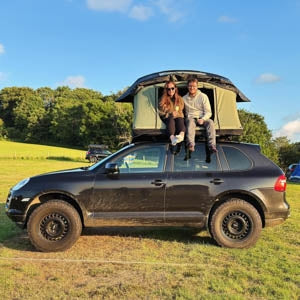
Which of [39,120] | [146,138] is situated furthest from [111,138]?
[146,138]

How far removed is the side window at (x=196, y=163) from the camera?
5.42 m

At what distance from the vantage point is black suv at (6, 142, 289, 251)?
16.9 feet

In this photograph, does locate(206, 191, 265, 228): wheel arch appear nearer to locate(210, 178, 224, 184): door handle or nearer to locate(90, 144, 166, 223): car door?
locate(210, 178, 224, 184): door handle

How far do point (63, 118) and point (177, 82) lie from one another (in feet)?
243

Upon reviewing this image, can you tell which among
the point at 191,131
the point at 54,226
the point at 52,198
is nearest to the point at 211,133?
the point at 191,131

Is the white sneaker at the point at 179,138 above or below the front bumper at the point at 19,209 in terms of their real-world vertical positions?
above

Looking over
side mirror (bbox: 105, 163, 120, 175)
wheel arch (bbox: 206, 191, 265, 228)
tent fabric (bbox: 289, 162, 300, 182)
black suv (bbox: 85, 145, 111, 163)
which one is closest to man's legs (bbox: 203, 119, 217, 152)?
wheel arch (bbox: 206, 191, 265, 228)

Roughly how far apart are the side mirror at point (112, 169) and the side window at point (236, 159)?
1854 millimetres

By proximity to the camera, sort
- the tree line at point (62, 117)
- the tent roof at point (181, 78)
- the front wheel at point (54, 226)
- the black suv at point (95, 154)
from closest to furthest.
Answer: the front wheel at point (54, 226), the tent roof at point (181, 78), the black suv at point (95, 154), the tree line at point (62, 117)

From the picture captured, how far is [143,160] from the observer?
5.48 m

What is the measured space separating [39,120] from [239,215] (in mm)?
80140

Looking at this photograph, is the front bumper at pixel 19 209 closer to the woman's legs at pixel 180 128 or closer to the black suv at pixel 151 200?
the black suv at pixel 151 200

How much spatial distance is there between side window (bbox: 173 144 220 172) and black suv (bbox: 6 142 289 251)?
17 millimetres

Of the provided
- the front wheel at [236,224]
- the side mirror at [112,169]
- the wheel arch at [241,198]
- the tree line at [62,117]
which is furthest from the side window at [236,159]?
the tree line at [62,117]
